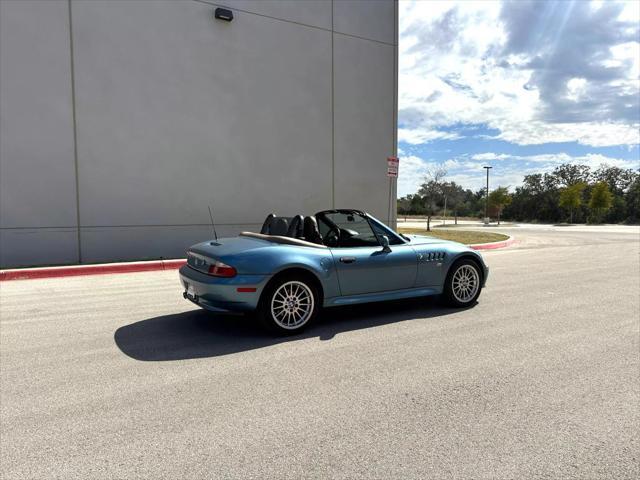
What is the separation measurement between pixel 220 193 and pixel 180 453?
10680 mm

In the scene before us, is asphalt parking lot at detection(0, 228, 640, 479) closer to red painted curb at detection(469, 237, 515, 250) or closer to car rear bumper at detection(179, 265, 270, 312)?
car rear bumper at detection(179, 265, 270, 312)

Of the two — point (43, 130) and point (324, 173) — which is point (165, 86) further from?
point (324, 173)

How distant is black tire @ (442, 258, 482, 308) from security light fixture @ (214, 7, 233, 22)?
10088 mm

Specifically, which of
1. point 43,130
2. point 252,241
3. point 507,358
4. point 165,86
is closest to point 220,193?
point 165,86

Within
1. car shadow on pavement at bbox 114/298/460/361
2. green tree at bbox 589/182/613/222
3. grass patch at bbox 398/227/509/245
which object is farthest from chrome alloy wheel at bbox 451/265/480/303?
green tree at bbox 589/182/613/222

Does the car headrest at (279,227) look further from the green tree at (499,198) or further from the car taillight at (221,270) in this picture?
the green tree at (499,198)

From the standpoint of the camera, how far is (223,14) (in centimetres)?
1234

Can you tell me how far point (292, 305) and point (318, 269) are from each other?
0.47m

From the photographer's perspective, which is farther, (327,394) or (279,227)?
(279,227)

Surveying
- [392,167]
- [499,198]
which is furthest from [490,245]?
[499,198]

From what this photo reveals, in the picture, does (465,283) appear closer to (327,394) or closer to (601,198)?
(327,394)

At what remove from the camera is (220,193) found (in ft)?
41.6

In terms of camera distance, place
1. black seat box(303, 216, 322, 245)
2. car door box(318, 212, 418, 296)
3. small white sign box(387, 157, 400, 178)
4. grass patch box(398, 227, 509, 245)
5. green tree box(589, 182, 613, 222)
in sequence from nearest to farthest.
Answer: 1. car door box(318, 212, 418, 296)
2. black seat box(303, 216, 322, 245)
3. small white sign box(387, 157, 400, 178)
4. grass patch box(398, 227, 509, 245)
5. green tree box(589, 182, 613, 222)

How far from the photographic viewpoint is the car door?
505 cm
